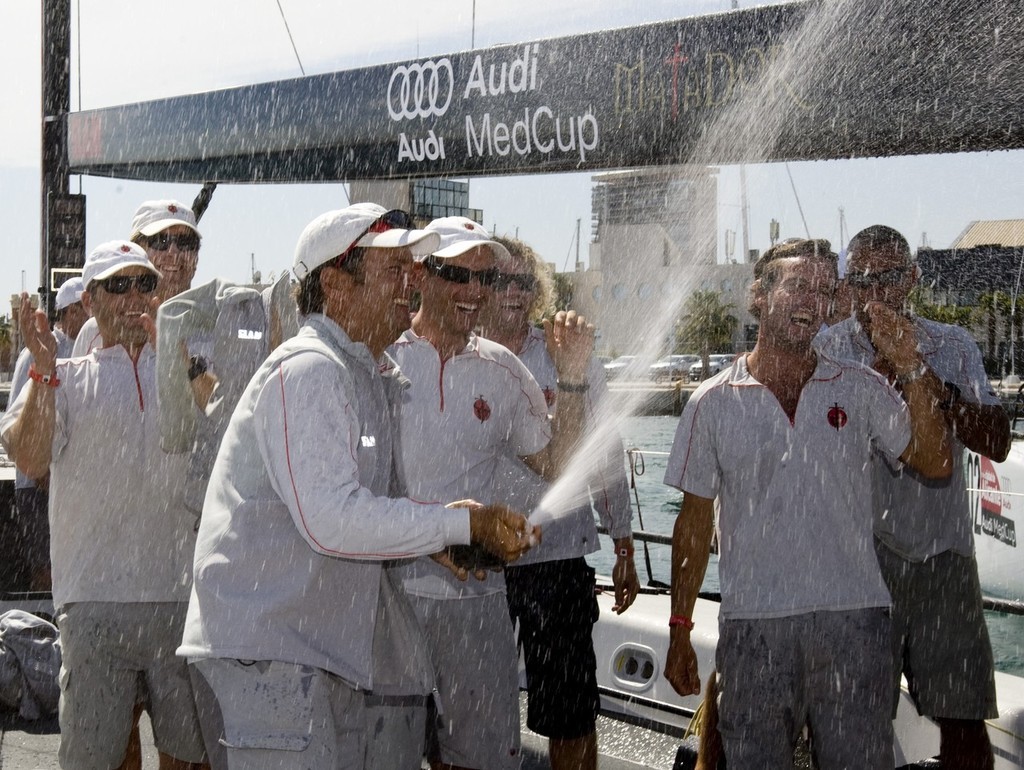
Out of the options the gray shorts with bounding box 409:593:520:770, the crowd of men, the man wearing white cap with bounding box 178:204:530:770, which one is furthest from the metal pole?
the man wearing white cap with bounding box 178:204:530:770

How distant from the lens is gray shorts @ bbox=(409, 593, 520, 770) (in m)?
4.02

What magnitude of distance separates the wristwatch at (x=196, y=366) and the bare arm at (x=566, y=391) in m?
1.34

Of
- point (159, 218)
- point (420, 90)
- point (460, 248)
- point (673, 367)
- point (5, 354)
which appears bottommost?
point (5, 354)

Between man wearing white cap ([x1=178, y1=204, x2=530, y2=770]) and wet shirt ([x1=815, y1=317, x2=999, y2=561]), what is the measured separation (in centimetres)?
185

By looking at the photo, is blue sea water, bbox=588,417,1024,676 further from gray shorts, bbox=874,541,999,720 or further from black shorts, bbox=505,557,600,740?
gray shorts, bbox=874,541,999,720

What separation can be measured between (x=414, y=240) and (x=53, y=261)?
7.35 meters

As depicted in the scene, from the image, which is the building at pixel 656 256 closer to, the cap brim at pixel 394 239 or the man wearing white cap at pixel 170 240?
the cap brim at pixel 394 239

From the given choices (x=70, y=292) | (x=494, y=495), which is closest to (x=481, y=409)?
(x=494, y=495)

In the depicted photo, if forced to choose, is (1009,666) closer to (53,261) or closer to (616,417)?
(616,417)

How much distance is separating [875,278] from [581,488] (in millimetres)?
1351

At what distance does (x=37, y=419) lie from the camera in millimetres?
3957

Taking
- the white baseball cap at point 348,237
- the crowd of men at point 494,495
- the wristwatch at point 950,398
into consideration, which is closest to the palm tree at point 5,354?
the crowd of men at point 494,495

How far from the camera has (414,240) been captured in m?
2.87

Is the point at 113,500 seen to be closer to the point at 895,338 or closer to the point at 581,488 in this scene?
the point at 581,488
